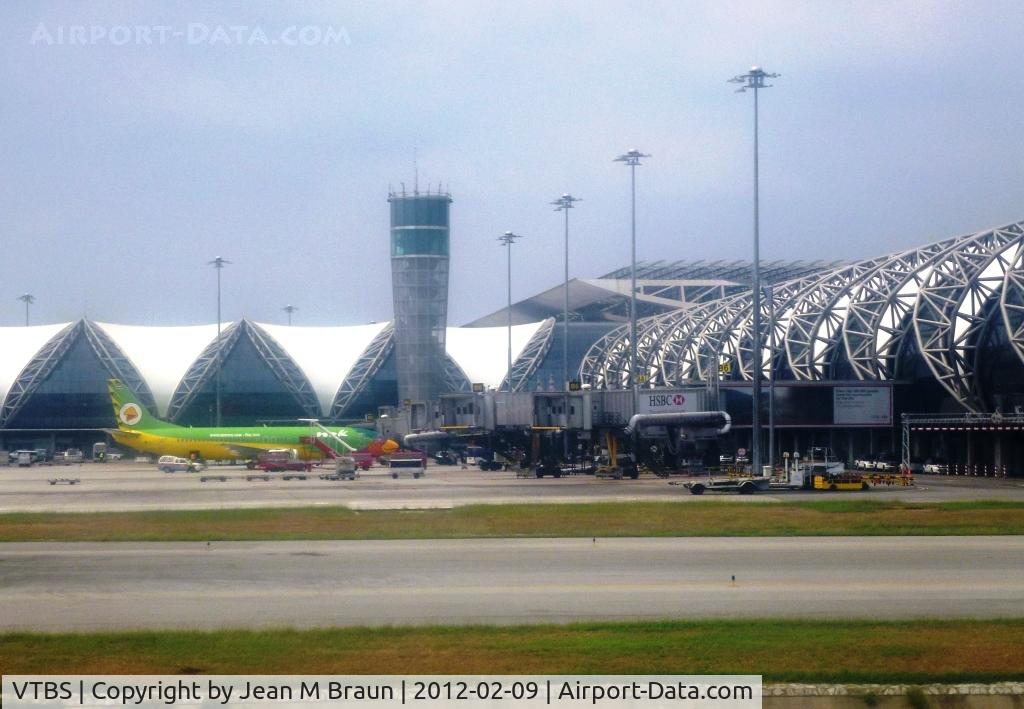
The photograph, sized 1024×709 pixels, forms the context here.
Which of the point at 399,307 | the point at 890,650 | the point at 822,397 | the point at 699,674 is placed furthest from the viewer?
the point at 399,307

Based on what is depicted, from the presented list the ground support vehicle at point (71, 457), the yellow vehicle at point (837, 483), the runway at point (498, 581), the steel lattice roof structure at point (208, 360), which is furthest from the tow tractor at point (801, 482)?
the steel lattice roof structure at point (208, 360)

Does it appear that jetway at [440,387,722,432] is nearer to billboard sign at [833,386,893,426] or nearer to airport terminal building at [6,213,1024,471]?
airport terminal building at [6,213,1024,471]

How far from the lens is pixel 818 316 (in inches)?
3782

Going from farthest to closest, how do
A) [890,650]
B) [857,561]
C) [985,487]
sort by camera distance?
[985,487] → [857,561] → [890,650]

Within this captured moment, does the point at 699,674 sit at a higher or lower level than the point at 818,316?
lower

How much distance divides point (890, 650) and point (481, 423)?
7267 cm

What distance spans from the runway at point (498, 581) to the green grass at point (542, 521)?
2.16 meters

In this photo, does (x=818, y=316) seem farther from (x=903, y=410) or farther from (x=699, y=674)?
(x=699, y=674)

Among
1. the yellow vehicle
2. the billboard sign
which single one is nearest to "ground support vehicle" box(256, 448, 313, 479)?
the billboard sign

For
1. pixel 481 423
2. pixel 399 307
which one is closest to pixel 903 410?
pixel 481 423

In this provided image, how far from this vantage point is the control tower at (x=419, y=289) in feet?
459

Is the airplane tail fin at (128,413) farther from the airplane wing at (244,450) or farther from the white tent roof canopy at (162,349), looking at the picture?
the white tent roof canopy at (162,349)

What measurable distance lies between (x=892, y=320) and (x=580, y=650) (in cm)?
7439

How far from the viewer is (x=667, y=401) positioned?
79375 mm
